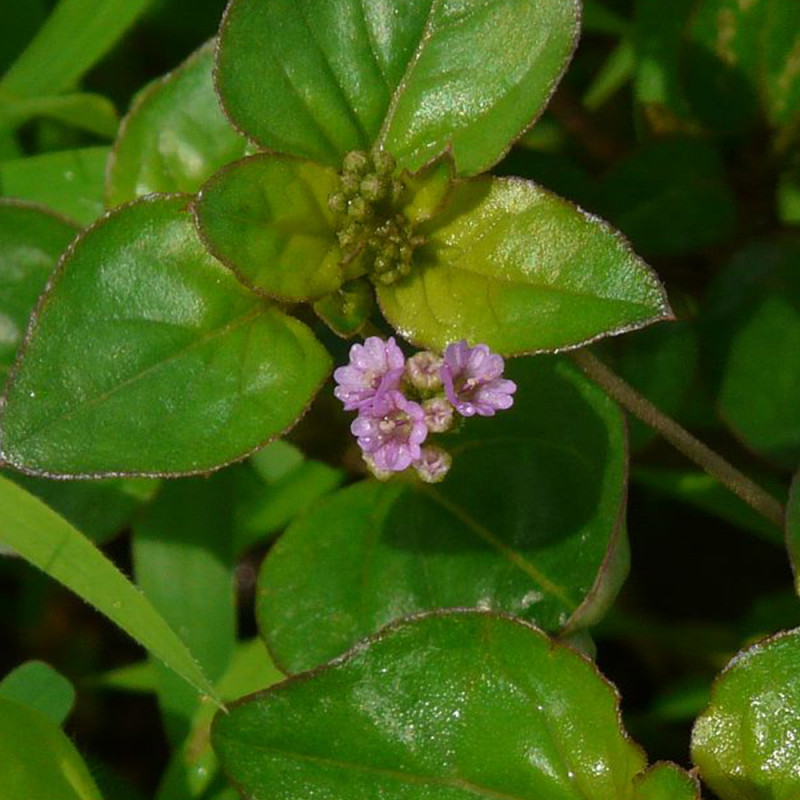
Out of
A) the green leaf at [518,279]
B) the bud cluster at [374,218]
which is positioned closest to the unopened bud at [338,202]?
the bud cluster at [374,218]

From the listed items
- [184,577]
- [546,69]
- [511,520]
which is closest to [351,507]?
[511,520]

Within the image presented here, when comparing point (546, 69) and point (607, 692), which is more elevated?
point (546, 69)

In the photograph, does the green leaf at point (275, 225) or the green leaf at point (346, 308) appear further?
the green leaf at point (346, 308)

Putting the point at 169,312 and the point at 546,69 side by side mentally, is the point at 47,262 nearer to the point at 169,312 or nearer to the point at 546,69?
the point at 169,312

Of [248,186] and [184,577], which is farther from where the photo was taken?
[184,577]

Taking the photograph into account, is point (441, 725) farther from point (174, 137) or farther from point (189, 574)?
point (174, 137)

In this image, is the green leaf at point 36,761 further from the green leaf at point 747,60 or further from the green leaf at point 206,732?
the green leaf at point 747,60
